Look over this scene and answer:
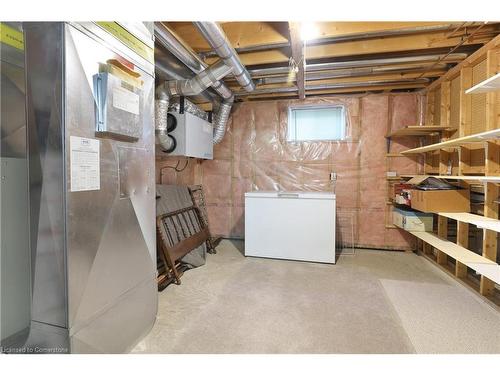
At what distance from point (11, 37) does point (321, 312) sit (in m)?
2.53

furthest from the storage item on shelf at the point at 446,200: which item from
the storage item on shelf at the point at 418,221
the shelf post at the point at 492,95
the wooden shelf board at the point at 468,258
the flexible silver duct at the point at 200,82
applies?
the flexible silver duct at the point at 200,82

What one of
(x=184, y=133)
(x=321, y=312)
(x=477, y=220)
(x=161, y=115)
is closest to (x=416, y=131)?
(x=477, y=220)

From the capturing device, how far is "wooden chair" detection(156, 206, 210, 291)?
265 cm

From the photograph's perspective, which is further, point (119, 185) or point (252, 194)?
point (252, 194)

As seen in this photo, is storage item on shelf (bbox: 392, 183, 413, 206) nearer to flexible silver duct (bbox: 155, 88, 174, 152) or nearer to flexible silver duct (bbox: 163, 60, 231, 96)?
flexible silver duct (bbox: 163, 60, 231, 96)

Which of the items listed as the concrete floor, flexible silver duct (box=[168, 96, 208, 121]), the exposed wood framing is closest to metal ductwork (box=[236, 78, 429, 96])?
the exposed wood framing

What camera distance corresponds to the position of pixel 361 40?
8.09ft

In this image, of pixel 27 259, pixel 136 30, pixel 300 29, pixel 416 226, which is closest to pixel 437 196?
pixel 416 226

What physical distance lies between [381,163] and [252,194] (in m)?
1.92

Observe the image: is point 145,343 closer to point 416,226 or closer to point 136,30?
point 136,30

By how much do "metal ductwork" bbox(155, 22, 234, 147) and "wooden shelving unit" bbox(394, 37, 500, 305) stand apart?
2.22 meters

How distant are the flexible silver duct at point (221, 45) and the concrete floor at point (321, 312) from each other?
6.85 ft

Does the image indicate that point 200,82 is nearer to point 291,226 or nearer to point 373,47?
point 373,47

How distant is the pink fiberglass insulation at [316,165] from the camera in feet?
12.2
